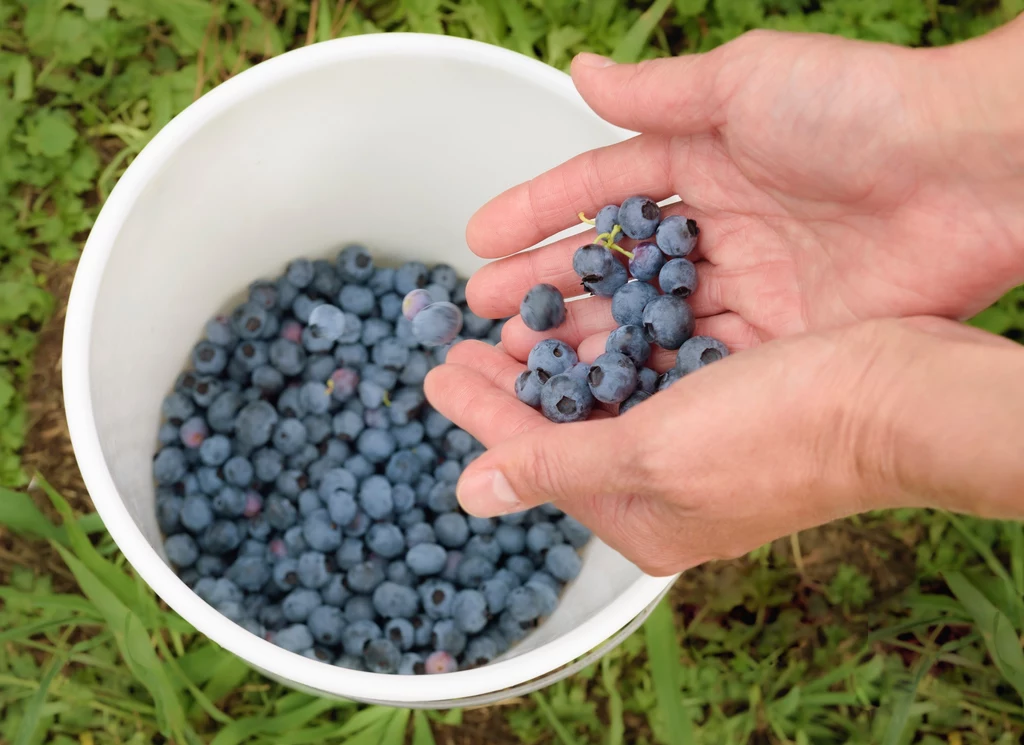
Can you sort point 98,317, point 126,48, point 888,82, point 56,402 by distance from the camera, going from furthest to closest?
point 126,48
point 56,402
point 98,317
point 888,82

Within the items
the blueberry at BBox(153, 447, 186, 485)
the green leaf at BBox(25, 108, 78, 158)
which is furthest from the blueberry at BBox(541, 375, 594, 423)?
the green leaf at BBox(25, 108, 78, 158)

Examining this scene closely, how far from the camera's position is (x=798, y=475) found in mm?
1203

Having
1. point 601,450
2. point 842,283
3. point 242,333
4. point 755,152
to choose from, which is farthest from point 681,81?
point 242,333

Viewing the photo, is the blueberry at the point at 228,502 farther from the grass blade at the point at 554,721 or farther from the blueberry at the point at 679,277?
the blueberry at the point at 679,277

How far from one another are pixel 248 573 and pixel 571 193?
112 cm

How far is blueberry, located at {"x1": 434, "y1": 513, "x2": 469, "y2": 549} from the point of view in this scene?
197 centimetres

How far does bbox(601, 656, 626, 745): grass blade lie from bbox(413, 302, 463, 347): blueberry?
915 mm

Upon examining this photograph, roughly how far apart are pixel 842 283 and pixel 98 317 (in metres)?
1.33

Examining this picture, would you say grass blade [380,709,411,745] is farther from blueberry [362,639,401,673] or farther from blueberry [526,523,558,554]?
blueberry [526,523,558,554]

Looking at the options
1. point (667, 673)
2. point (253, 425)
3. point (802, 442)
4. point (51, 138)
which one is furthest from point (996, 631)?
point (51, 138)

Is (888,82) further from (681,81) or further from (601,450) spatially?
(601,450)

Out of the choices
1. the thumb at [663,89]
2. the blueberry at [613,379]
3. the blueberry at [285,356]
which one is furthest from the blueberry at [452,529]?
the thumb at [663,89]

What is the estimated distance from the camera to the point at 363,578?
1.92m

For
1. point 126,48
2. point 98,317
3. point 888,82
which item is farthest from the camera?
point 126,48
